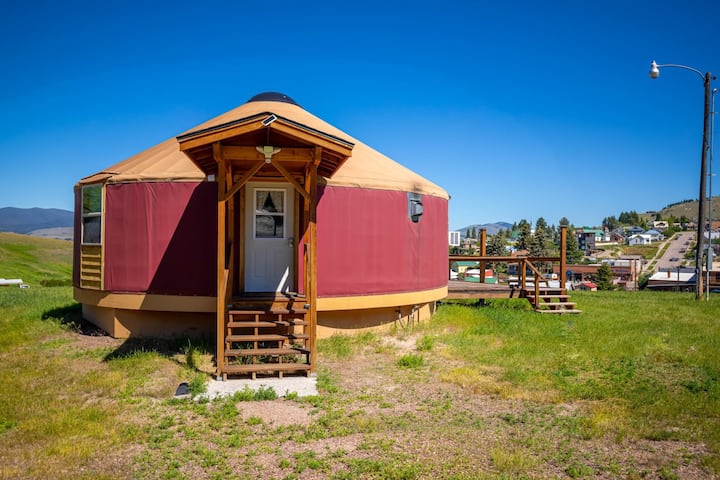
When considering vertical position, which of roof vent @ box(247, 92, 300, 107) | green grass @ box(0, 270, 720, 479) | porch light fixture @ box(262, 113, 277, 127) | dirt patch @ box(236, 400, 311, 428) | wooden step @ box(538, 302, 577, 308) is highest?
roof vent @ box(247, 92, 300, 107)

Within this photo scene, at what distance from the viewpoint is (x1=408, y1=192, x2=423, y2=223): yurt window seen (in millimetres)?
9742

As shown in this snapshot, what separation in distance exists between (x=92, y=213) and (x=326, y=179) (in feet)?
14.5

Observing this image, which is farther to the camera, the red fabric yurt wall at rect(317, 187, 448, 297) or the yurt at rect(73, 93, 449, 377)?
the red fabric yurt wall at rect(317, 187, 448, 297)

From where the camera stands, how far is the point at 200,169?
27.2 ft

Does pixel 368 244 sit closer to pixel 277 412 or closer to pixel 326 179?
pixel 326 179

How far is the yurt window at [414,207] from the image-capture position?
9.74 metres

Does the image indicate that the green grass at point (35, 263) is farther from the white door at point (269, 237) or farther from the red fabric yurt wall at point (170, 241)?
the white door at point (269, 237)

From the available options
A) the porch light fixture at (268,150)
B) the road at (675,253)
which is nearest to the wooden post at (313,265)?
the porch light fixture at (268,150)

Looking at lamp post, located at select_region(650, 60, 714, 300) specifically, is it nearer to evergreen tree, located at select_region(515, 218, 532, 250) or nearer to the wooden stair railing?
the wooden stair railing

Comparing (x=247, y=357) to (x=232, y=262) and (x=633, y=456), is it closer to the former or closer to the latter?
(x=232, y=262)

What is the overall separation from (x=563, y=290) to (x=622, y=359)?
18.4ft

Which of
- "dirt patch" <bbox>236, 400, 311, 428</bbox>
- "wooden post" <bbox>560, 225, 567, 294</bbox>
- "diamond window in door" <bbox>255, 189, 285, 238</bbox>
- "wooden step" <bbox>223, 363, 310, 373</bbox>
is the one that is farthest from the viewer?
"wooden post" <bbox>560, 225, 567, 294</bbox>

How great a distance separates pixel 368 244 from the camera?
920cm

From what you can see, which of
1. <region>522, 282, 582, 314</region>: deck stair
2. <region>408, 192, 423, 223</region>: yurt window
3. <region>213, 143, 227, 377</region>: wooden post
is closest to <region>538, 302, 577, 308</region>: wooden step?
<region>522, 282, 582, 314</region>: deck stair
